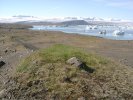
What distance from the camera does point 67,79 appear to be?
10.4 metres

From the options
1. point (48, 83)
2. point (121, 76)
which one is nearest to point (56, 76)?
point (48, 83)

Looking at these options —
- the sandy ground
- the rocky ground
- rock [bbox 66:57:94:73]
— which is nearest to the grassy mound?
rock [bbox 66:57:94:73]

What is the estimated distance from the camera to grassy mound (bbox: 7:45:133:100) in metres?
9.77

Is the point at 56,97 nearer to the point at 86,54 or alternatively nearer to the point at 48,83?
the point at 48,83

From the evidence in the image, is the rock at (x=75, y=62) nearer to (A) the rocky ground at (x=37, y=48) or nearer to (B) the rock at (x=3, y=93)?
(A) the rocky ground at (x=37, y=48)

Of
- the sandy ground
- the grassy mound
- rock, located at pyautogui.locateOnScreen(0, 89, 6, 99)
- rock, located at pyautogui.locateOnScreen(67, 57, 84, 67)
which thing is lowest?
the sandy ground

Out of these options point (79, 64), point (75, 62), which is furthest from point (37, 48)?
point (79, 64)

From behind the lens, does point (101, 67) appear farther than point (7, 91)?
Yes

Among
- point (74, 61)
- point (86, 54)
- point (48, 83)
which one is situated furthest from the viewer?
point (86, 54)

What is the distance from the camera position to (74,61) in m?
11.2

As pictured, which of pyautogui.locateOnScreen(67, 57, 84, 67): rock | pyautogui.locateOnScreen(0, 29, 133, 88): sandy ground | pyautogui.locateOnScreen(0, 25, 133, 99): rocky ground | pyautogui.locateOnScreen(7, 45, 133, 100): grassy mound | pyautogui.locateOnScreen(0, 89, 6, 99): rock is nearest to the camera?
pyautogui.locateOnScreen(7, 45, 133, 100): grassy mound

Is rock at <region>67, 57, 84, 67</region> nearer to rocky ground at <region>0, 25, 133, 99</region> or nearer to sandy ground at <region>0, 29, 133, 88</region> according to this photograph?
rocky ground at <region>0, 25, 133, 99</region>

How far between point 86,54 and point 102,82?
211 cm

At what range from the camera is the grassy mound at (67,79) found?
384 inches
